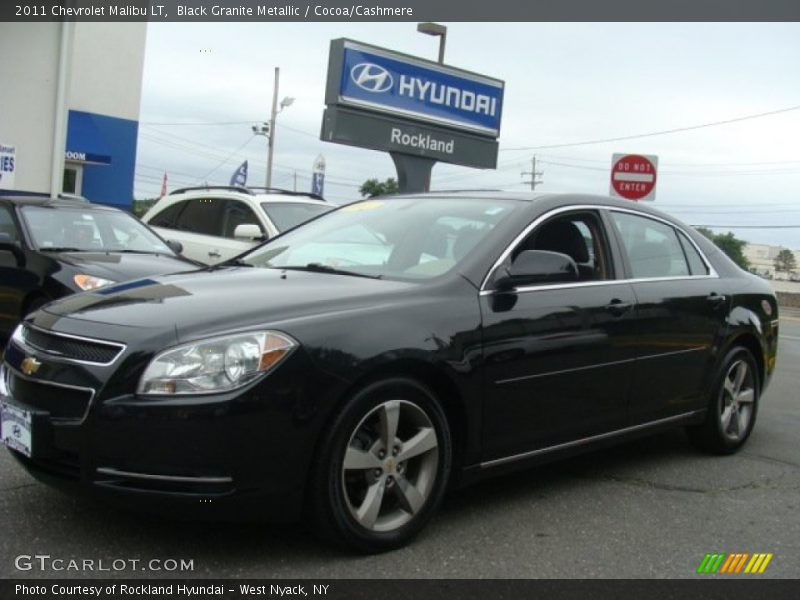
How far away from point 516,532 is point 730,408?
2.27 meters

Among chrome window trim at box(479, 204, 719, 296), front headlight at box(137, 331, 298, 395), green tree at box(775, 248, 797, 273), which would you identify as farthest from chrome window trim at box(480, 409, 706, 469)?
green tree at box(775, 248, 797, 273)

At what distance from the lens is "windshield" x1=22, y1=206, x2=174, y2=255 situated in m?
7.58

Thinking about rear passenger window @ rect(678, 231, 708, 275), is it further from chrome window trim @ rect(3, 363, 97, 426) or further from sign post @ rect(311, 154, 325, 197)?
sign post @ rect(311, 154, 325, 197)

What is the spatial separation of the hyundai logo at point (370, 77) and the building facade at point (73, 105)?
5455mm

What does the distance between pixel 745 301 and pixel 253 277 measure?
323cm

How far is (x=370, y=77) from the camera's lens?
1738 centimetres

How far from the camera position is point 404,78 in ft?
59.2

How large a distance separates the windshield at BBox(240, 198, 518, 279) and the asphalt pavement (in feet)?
3.88

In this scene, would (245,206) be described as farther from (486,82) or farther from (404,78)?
(486,82)

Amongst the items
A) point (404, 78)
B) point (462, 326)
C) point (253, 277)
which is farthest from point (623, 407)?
point (404, 78)

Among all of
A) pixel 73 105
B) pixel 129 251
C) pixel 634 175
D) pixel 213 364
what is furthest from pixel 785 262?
pixel 213 364

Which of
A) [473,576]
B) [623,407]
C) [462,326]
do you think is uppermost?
[462,326]

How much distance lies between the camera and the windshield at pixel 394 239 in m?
3.97

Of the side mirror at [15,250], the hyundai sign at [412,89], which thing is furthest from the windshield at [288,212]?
the hyundai sign at [412,89]
